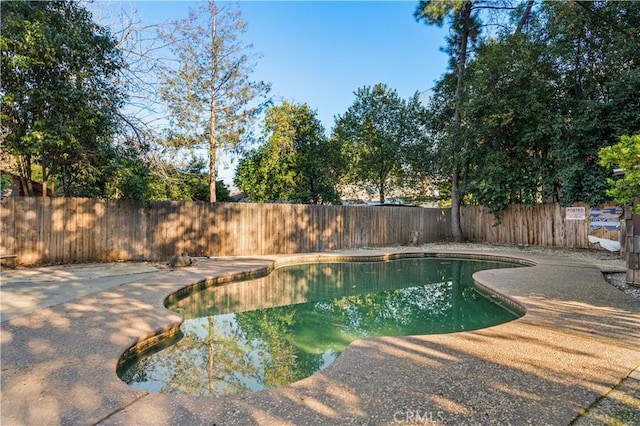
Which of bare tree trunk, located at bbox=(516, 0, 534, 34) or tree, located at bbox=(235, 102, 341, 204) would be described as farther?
tree, located at bbox=(235, 102, 341, 204)

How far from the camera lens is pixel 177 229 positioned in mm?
8141

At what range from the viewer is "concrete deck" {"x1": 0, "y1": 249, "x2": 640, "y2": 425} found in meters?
1.81

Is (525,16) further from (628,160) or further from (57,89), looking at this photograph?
(57,89)

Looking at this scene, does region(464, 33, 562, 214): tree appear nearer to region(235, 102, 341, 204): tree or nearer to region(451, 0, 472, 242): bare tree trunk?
region(451, 0, 472, 242): bare tree trunk

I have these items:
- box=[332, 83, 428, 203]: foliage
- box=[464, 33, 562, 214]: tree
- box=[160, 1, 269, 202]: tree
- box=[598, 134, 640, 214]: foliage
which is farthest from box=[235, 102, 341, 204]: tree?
box=[598, 134, 640, 214]: foliage

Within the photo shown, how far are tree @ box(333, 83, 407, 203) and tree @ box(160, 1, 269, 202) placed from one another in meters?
5.72

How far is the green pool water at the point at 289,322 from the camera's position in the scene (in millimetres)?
2752

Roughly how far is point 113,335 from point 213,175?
7.36 metres

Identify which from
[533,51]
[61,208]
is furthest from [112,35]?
[533,51]

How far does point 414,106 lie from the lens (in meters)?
15.4

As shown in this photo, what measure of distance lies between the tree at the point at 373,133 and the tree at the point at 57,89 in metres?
9.73

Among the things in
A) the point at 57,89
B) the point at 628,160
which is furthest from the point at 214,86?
the point at 628,160

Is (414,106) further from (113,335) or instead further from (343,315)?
(113,335)

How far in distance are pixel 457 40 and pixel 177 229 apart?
38.0 ft
